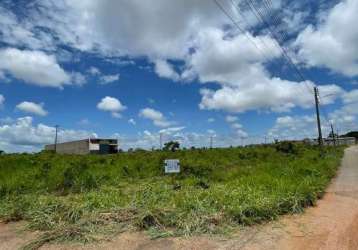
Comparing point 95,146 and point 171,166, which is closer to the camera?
point 171,166

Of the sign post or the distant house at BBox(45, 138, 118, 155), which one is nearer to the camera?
the sign post

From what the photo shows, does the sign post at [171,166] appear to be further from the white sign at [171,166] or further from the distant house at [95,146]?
the distant house at [95,146]

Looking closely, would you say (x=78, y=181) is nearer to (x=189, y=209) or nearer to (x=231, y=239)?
(x=189, y=209)

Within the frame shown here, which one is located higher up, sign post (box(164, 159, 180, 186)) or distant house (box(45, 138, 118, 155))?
distant house (box(45, 138, 118, 155))

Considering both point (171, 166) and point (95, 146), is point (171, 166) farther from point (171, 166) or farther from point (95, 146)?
point (95, 146)

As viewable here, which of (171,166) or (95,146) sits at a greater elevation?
(95,146)

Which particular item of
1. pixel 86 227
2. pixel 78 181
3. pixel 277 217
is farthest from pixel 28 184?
pixel 277 217

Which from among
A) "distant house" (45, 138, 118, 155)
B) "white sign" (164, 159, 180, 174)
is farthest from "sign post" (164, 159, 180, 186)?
"distant house" (45, 138, 118, 155)

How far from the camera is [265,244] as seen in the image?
6004 mm

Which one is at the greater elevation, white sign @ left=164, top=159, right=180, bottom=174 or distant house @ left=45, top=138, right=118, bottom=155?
distant house @ left=45, top=138, right=118, bottom=155

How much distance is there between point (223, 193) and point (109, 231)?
3.43m

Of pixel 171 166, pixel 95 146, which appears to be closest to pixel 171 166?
pixel 171 166

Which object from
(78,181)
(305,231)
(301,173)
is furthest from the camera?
(301,173)

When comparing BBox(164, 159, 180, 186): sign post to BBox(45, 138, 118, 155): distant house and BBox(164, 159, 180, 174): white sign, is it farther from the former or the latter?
BBox(45, 138, 118, 155): distant house
